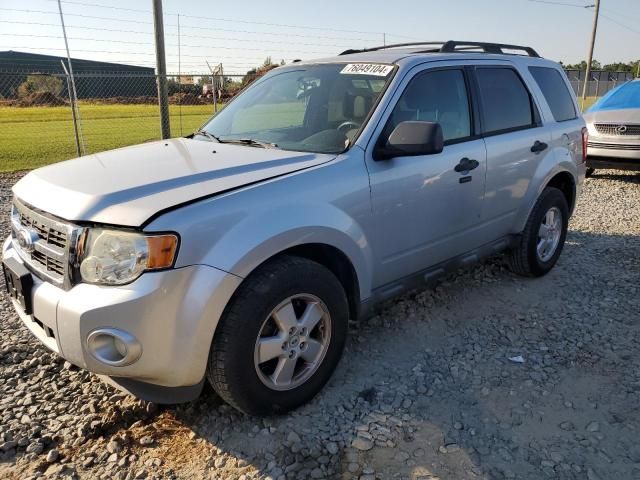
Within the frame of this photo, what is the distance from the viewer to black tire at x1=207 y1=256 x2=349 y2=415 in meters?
2.46

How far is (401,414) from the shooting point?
288 cm

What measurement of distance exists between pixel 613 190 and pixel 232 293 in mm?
8146

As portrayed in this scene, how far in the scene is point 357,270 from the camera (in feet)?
9.96

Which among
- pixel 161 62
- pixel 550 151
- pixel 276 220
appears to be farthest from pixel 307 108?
pixel 161 62

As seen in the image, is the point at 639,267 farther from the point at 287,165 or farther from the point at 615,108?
the point at 615,108

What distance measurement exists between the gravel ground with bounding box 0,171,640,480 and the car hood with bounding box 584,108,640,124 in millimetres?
5760

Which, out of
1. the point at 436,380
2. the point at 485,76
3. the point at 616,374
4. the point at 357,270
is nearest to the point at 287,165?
the point at 357,270

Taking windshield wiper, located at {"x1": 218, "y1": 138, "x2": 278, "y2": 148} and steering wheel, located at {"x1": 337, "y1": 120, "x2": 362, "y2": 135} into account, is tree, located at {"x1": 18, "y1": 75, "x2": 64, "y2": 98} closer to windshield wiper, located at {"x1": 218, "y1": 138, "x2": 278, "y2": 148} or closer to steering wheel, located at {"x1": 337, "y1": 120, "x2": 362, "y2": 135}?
windshield wiper, located at {"x1": 218, "y1": 138, "x2": 278, "y2": 148}

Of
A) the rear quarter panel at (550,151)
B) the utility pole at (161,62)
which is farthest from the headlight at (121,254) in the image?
the utility pole at (161,62)

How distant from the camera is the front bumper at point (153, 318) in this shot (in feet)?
7.34

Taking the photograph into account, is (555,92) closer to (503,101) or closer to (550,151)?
(550,151)

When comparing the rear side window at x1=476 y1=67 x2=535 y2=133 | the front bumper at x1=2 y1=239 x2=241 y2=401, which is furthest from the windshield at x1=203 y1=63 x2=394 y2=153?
the front bumper at x1=2 y1=239 x2=241 y2=401

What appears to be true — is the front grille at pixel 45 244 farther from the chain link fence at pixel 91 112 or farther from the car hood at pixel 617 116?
the car hood at pixel 617 116

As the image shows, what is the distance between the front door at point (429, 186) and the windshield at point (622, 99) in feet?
22.7
